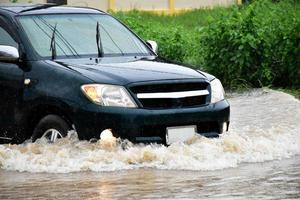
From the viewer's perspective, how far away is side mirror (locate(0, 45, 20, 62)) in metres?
11.4

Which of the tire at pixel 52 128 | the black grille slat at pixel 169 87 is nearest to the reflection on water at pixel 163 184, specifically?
the tire at pixel 52 128

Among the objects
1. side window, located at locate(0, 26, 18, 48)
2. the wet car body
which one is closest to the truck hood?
the wet car body

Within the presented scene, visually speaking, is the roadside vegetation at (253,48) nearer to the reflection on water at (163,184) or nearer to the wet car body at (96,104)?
the wet car body at (96,104)

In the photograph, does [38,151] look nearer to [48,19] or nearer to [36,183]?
[36,183]

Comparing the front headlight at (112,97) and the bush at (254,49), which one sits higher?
the front headlight at (112,97)

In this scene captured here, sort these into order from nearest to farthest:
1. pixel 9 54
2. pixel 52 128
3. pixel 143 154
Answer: pixel 143 154, pixel 52 128, pixel 9 54

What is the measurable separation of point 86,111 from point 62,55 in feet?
3.95

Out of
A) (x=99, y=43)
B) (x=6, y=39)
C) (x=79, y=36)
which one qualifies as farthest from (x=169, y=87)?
(x=6, y=39)

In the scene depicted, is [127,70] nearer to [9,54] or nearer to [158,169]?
[158,169]

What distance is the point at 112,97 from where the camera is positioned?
10539mm

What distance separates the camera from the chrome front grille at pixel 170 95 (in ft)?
34.8

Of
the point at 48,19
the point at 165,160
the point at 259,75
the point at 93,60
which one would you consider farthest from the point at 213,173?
the point at 259,75

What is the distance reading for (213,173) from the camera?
33.1 feet

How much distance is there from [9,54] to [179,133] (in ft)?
6.48
